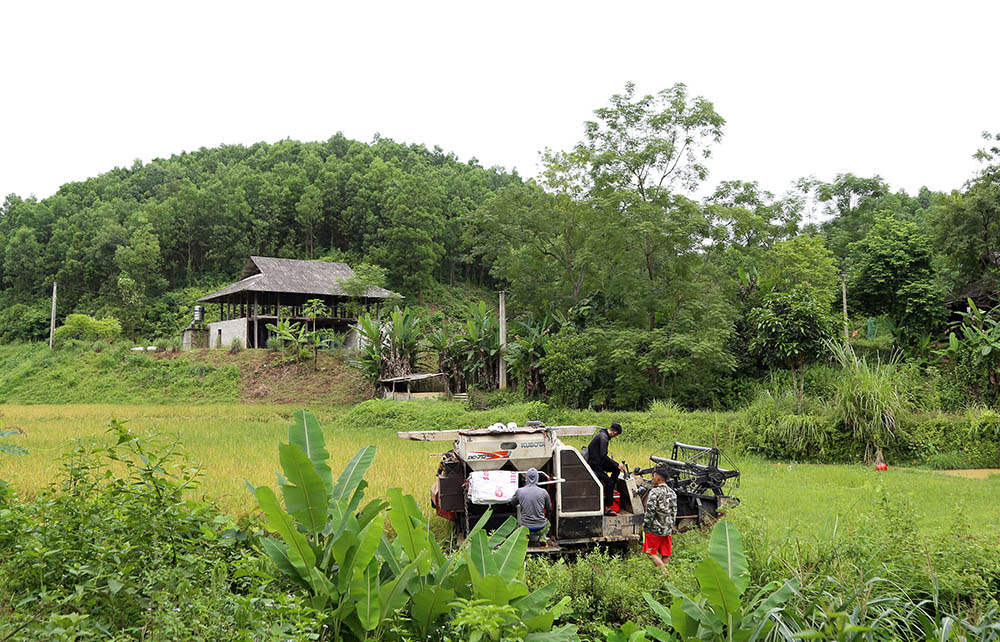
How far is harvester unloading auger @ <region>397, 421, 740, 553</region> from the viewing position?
680 centimetres

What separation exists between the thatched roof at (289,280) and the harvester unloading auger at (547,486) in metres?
27.8

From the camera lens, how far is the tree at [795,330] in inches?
623

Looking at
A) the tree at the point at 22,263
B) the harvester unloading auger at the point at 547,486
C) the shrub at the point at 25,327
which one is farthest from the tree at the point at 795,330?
the tree at the point at 22,263

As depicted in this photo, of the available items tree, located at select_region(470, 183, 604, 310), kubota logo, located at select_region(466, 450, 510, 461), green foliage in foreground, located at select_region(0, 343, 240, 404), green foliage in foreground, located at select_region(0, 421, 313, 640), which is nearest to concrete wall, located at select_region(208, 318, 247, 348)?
green foliage in foreground, located at select_region(0, 343, 240, 404)

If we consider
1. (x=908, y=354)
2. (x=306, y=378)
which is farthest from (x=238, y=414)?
(x=908, y=354)

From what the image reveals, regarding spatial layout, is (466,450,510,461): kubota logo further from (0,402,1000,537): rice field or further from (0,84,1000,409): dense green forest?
(0,84,1000,409): dense green forest

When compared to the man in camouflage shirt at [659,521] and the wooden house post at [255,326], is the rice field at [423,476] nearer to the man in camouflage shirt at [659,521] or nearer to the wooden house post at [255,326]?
the man in camouflage shirt at [659,521]

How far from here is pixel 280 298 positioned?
35750mm

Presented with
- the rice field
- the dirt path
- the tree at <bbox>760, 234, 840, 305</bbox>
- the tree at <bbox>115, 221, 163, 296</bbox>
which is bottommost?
the dirt path

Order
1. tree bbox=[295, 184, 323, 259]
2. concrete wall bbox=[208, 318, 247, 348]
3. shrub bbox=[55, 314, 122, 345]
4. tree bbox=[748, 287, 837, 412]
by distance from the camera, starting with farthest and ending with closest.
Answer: tree bbox=[295, 184, 323, 259] < shrub bbox=[55, 314, 122, 345] < concrete wall bbox=[208, 318, 247, 348] < tree bbox=[748, 287, 837, 412]

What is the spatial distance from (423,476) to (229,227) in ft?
163

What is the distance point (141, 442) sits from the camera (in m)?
4.32

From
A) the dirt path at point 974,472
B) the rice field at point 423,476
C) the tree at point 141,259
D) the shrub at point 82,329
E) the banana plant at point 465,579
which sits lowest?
the dirt path at point 974,472

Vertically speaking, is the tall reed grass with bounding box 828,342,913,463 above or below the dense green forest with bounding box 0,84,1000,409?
below
